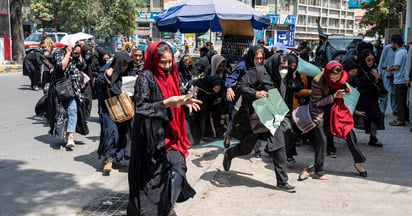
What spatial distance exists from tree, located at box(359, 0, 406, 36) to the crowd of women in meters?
20.4

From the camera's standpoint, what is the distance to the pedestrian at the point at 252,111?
5320mm

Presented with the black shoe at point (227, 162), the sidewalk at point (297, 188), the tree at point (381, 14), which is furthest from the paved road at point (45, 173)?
the tree at point (381, 14)

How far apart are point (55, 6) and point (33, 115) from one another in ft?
111

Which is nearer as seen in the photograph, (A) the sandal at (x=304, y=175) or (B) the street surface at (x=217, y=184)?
(B) the street surface at (x=217, y=184)

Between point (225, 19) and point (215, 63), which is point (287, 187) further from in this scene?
point (225, 19)

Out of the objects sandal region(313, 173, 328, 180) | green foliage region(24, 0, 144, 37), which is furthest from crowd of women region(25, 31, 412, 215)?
green foliage region(24, 0, 144, 37)

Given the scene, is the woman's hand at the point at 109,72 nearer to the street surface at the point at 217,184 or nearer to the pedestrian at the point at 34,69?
the street surface at the point at 217,184

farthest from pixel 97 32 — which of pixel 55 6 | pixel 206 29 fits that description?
pixel 206 29

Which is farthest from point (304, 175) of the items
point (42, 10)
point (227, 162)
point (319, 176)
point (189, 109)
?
point (42, 10)

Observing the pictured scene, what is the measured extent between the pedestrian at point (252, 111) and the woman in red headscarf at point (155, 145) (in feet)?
5.59

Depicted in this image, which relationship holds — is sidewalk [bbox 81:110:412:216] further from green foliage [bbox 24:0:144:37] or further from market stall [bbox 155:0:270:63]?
green foliage [bbox 24:0:144:37]

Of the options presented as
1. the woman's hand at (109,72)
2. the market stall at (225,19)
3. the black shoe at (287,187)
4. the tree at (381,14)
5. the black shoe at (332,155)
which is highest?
the tree at (381,14)

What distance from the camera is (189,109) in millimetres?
3775

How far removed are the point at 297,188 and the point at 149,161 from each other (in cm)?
240
